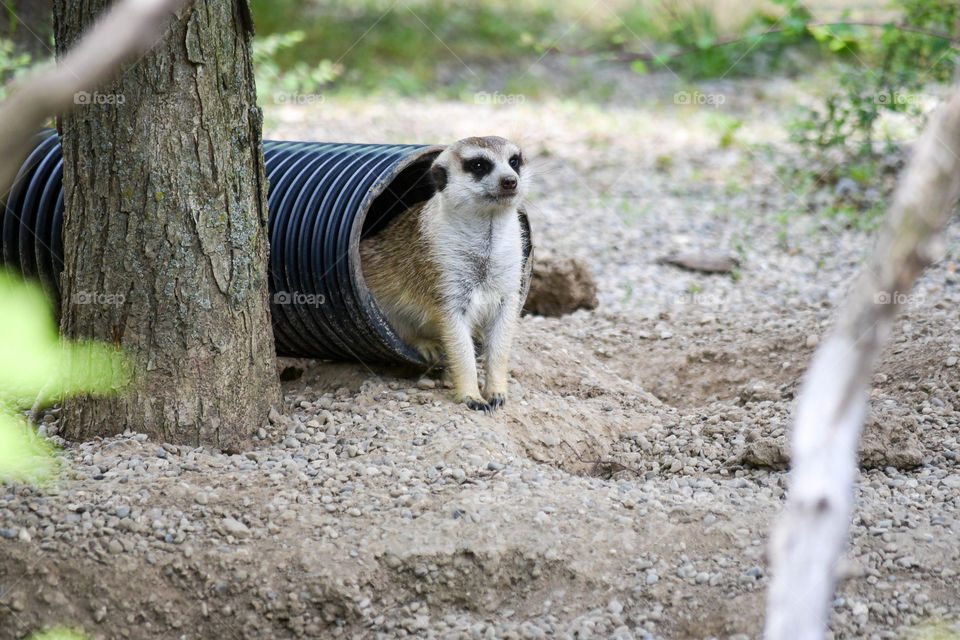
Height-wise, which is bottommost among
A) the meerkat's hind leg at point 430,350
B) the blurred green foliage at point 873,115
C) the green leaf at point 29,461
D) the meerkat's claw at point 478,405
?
the green leaf at point 29,461

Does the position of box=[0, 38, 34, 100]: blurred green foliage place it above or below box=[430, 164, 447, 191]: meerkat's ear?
above

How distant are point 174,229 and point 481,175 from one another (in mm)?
1236

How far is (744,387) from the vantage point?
12.6 ft

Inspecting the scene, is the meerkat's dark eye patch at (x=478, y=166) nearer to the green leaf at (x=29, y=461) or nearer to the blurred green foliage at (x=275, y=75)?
the green leaf at (x=29, y=461)

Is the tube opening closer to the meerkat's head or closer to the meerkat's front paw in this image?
the meerkat's head

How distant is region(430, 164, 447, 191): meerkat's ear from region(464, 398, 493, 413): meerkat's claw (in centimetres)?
87

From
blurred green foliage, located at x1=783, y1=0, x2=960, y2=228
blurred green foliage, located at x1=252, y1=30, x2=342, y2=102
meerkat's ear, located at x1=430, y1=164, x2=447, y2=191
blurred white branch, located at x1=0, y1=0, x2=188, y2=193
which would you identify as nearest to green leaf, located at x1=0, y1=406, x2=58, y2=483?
blurred white branch, located at x1=0, y1=0, x2=188, y2=193

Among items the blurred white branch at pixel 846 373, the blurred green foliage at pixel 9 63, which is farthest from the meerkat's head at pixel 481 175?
the blurred green foliage at pixel 9 63

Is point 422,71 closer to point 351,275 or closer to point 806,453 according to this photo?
point 351,275

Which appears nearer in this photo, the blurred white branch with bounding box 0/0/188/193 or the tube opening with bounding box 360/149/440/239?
the blurred white branch with bounding box 0/0/188/193

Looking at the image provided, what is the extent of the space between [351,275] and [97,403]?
0.92 m

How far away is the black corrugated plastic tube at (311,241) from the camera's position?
341cm

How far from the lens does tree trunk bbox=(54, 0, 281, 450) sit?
8.88ft

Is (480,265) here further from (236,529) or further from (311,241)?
(236,529)
